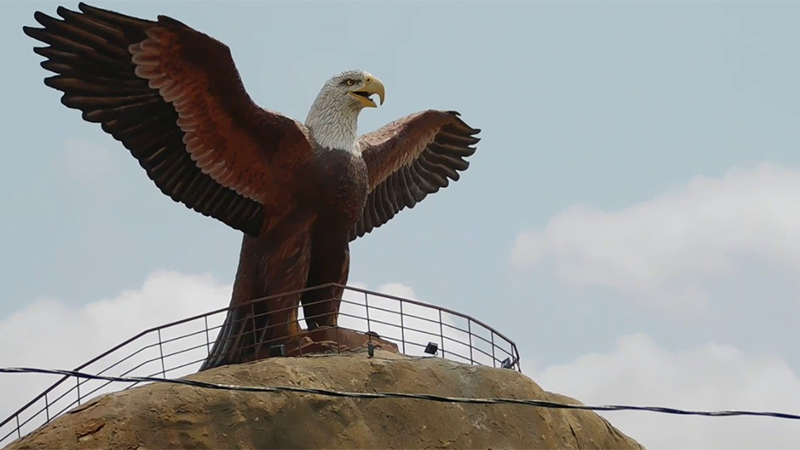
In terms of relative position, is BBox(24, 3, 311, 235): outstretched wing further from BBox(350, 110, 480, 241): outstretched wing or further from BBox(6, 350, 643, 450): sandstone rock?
BBox(6, 350, 643, 450): sandstone rock

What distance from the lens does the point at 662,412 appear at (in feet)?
30.5

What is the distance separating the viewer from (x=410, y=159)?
52.2 ft

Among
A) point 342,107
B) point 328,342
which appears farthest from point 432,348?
point 342,107

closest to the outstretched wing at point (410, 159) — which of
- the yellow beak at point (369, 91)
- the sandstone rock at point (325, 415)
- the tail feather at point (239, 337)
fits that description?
the yellow beak at point (369, 91)

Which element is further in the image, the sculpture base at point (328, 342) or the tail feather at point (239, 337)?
the tail feather at point (239, 337)

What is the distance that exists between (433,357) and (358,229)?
3356 mm

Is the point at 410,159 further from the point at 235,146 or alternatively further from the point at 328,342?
the point at 328,342

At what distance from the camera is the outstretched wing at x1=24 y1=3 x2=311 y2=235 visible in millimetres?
12469

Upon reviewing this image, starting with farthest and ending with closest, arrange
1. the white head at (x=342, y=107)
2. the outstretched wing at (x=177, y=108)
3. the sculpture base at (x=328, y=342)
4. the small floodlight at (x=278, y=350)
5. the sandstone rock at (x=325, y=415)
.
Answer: the white head at (x=342, y=107), the sculpture base at (x=328, y=342), the outstretched wing at (x=177, y=108), the small floodlight at (x=278, y=350), the sandstone rock at (x=325, y=415)

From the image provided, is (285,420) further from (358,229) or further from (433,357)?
(358,229)

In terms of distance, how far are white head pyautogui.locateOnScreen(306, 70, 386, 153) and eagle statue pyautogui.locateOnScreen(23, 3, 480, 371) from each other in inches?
0.6

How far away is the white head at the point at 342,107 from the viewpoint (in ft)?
44.5

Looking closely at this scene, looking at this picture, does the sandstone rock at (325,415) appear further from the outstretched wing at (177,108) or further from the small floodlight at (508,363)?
the outstretched wing at (177,108)

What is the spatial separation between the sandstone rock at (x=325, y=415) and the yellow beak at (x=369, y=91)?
322 centimetres
